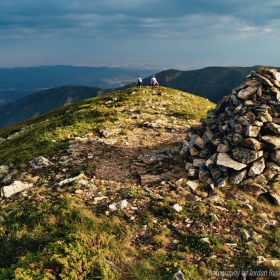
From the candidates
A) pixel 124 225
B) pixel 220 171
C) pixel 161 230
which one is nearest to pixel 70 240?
pixel 124 225

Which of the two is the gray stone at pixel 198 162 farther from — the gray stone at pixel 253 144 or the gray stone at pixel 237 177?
the gray stone at pixel 253 144

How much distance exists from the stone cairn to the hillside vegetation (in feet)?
2.59

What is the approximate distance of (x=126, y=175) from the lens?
15.0m

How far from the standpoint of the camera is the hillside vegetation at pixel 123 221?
317 inches

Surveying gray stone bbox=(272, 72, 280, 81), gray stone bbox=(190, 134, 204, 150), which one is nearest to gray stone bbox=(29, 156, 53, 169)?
gray stone bbox=(190, 134, 204, 150)

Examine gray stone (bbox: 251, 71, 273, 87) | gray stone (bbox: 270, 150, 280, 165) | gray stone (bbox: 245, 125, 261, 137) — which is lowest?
gray stone (bbox: 270, 150, 280, 165)

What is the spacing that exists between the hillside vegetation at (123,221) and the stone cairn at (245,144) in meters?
0.79

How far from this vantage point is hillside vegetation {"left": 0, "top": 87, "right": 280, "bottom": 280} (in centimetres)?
806

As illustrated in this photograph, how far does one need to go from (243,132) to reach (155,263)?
9256 mm

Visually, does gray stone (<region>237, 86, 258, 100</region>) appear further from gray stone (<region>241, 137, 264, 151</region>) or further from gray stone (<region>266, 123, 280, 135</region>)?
gray stone (<region>241, 137, 264, 151</region>)

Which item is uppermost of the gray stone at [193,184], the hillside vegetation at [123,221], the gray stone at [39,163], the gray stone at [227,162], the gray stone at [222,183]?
the gray stone at [227,162]

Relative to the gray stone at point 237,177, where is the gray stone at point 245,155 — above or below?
above

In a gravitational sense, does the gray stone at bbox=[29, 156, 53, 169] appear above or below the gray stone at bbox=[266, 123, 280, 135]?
below

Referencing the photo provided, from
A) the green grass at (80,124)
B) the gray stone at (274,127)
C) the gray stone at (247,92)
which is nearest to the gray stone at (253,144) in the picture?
the gray stone at (274,127)
